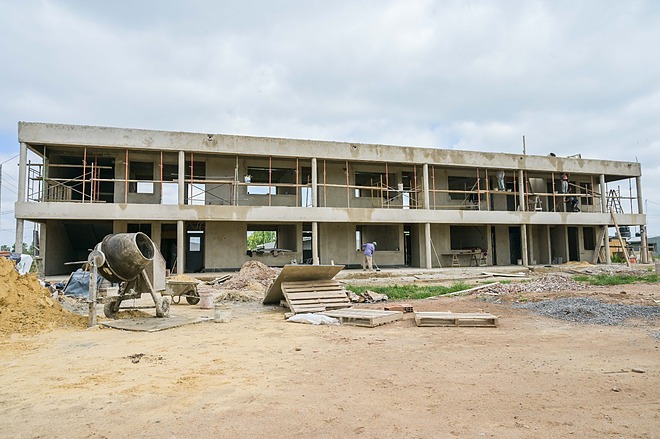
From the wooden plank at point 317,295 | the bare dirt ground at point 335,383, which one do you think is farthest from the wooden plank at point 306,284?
the bare dirt ground at point 335,383

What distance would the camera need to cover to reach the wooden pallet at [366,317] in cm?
864

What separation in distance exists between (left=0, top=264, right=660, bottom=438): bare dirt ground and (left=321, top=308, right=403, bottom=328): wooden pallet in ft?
2.15

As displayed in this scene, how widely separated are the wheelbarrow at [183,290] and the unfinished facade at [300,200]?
612cm

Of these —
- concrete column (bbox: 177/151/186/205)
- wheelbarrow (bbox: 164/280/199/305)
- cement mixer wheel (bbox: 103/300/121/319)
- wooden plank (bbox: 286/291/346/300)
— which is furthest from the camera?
concrete column (bbox: 177/151/186/205)

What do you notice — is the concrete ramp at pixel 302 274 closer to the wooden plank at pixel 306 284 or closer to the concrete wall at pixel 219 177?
the wooden plank at pixel 306 284

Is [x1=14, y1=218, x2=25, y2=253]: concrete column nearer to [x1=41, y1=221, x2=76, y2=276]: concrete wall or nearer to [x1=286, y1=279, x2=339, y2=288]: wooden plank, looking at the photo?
[x1=41, y1=221, x2=76, y2=276]: concrete wall

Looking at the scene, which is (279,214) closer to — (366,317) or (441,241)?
(441,241)

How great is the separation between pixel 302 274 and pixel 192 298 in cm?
451

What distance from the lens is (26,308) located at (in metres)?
8.52

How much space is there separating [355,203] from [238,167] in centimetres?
646

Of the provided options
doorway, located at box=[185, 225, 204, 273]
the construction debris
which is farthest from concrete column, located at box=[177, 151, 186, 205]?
the construction debris

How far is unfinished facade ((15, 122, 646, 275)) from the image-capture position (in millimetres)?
Answer: 19125

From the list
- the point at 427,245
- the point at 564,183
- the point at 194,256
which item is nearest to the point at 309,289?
the point at 427,245

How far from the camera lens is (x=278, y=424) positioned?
142 inches
